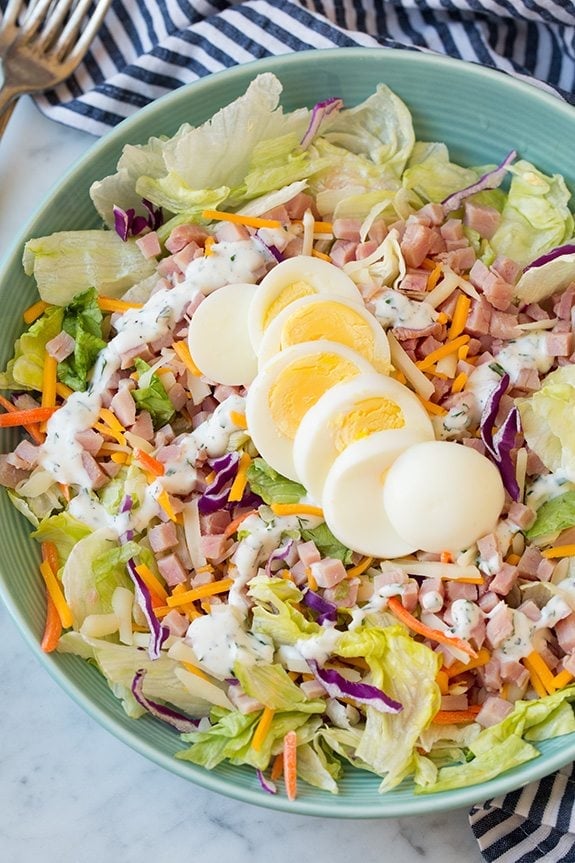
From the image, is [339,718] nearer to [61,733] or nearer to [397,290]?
[61,733]

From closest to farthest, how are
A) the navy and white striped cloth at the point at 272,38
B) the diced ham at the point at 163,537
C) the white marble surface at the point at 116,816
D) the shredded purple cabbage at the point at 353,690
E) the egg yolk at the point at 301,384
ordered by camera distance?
the shredded purple cabbage at the point at 353,690, the egg yolk at the point at 301,384, the diced ham at the point at 163,537, the white marble surface at the point at 116,816, the navy and white striped cloth at the point at 272,38

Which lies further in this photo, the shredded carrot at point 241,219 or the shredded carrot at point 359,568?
the shredded carrot at point 241,219

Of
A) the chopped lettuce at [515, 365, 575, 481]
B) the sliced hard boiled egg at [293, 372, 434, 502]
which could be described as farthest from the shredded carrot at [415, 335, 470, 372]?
the chopped lettuce at [515, 365, 575, 481]

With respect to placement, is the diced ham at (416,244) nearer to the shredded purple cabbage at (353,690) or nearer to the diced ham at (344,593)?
the diced ham at (344,593)

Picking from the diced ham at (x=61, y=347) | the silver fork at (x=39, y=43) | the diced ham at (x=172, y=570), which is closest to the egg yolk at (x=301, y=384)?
the diced ham at (x=172, y=570)

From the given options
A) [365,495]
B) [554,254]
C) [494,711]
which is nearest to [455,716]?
[494,711]

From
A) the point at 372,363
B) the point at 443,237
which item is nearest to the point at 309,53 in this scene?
the point at 443,237
